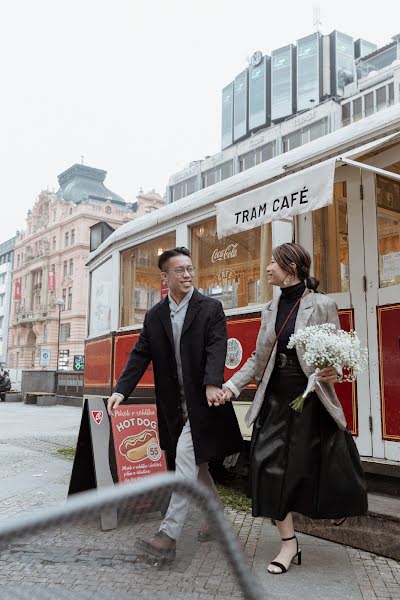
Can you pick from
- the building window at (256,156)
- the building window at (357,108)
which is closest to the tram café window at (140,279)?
the building window at (357,108)

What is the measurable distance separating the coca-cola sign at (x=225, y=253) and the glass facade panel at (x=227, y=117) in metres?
67.7

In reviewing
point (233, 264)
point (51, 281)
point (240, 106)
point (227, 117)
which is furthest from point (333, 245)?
point (227, 117)

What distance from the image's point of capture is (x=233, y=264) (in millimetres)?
5480

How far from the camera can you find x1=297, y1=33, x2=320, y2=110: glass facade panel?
6612 centimetres

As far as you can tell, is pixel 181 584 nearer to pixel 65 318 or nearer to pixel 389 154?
pixel 389 154

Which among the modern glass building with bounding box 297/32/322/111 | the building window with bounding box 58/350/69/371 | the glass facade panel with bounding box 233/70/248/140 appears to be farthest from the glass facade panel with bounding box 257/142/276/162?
the building window with bounding box 58/350/69/371

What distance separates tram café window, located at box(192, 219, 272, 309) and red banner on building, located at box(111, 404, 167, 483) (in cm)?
134

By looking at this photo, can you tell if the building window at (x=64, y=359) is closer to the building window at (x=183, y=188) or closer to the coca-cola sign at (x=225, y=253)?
the building window at (x=183, y=188)

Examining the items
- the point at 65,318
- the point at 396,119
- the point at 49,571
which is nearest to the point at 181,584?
the point at 49,571

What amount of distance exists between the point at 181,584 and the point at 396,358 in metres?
3.16

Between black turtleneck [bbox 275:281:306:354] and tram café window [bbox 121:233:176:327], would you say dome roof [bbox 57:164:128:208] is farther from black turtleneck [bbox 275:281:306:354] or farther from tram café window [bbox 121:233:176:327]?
black turtleneck [bbox 275:281:306:354]

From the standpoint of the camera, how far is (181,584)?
1152 millimetres

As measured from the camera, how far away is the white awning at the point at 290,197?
3654 mm

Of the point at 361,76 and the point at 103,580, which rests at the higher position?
→ the point at 361,76
